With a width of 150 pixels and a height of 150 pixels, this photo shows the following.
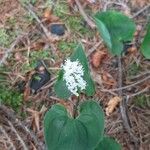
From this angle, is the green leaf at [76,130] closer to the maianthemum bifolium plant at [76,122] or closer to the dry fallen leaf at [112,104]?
the maianthemum bifolium plant at [76,122]

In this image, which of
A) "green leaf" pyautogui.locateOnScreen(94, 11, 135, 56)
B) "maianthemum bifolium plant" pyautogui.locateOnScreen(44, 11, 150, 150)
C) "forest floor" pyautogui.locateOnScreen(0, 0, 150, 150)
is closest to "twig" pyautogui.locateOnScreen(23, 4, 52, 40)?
"forest floor" pyautogui.locateOnScreen(0, 0, 150, 150)

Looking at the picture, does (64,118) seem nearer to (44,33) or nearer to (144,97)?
(144,97)

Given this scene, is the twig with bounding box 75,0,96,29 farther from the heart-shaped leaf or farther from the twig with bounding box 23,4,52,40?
the heart-shaped leaf

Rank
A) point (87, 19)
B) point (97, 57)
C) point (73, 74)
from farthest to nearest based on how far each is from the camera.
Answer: point (87, 19) < point (97, 57) < point (73, 74)

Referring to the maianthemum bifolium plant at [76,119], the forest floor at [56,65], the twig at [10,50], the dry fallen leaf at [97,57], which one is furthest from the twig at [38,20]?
the maianthemum bifolium plant at [76,119]

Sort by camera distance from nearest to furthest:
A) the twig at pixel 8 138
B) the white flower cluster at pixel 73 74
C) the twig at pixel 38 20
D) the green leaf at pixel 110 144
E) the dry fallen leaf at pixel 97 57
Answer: the white flower cluster at pixel 73 74 → the green leaf at pixel 110 144 → the twig at pixel 8 138 → the dry fallen leaf at pixel 97 57 → the twig at pixel 38 20

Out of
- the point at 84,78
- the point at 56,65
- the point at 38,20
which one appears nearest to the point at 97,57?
the point at 56,65

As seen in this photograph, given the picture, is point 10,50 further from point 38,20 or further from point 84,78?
point 84,78
